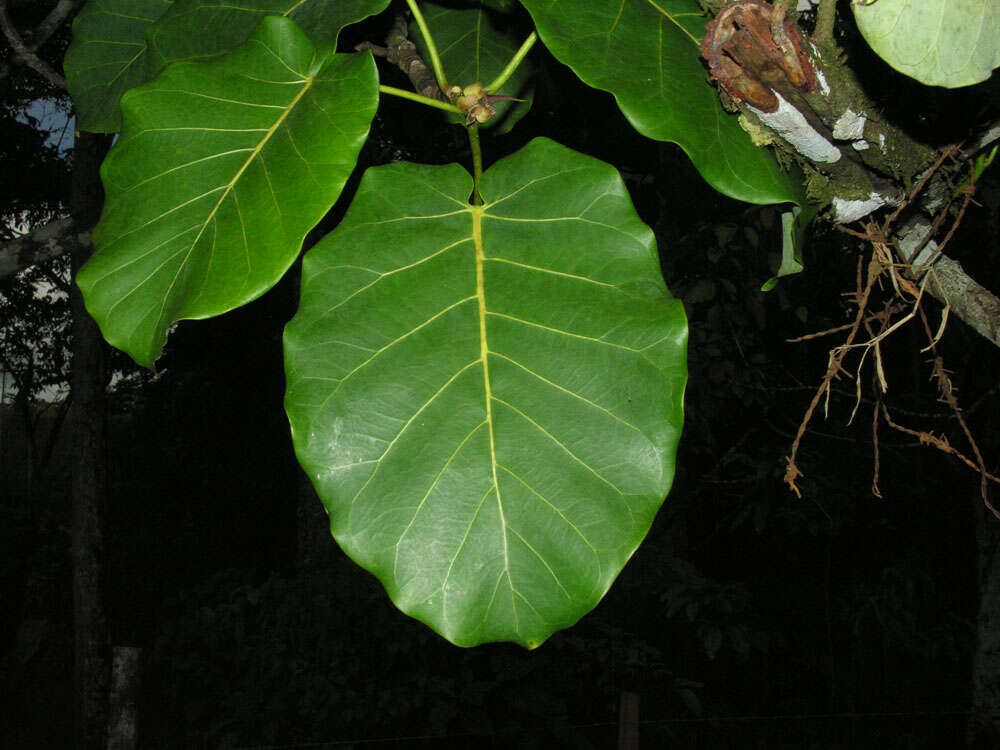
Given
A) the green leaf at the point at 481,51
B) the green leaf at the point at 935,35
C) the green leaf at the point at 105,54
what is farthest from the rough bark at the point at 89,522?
the green leaf at the point at 935,35

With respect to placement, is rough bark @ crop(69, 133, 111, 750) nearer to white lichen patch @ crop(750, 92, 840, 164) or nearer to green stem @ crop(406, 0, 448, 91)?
green stem @ crop(406, 0, 448, 91)

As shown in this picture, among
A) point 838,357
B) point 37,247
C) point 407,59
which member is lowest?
point 37,247

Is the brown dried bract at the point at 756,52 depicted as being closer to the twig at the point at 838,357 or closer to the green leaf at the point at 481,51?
the twig at the point at 838,357

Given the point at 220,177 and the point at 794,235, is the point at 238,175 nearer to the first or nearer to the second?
the point at 220,177

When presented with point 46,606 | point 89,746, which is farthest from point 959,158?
point 46,606

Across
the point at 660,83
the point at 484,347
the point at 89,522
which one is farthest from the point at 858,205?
the point at 89,522

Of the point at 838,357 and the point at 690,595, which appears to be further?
the point at 690,595
